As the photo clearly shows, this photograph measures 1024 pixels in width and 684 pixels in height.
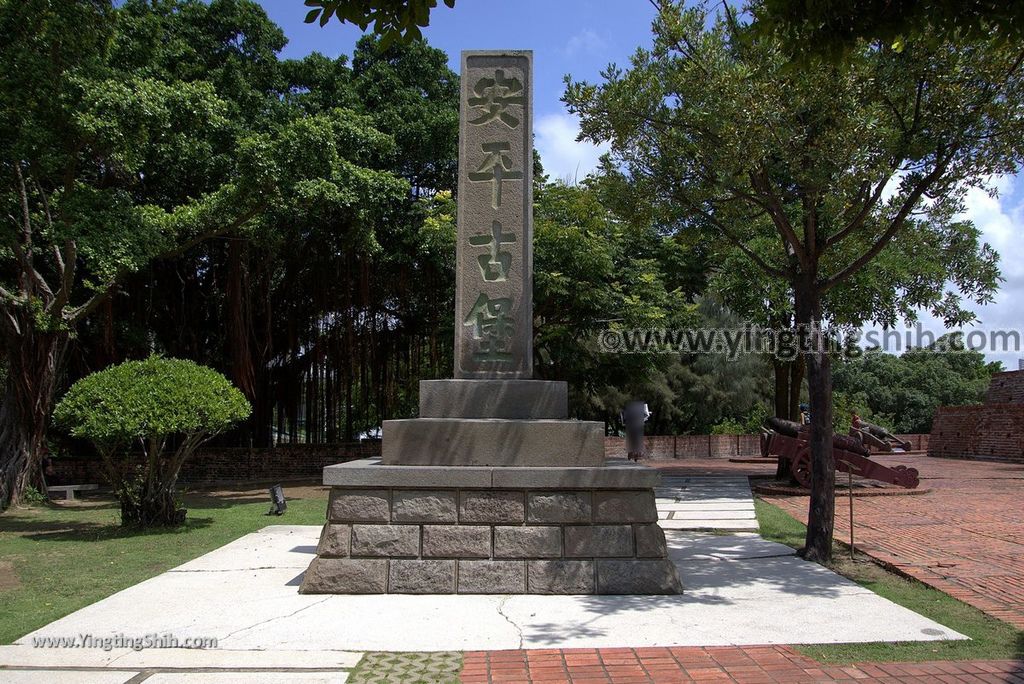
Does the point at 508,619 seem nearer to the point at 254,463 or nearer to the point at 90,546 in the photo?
the point at 90,546

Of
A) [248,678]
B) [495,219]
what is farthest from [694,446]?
[248,678]

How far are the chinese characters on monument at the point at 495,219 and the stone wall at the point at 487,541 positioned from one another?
115 centimetres

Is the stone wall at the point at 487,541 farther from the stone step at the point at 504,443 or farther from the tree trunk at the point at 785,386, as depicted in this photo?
the tree trunk at the point at 785,386

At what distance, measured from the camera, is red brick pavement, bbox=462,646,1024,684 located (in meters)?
4.14

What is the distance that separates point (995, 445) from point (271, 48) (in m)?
21.9

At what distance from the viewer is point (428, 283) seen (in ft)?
59.1

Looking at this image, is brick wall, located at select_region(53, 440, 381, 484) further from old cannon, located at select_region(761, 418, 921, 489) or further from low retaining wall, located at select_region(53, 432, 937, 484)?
old cannon, located at select_region(761, 418, 921, 489)

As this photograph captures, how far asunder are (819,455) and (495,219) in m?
3.83

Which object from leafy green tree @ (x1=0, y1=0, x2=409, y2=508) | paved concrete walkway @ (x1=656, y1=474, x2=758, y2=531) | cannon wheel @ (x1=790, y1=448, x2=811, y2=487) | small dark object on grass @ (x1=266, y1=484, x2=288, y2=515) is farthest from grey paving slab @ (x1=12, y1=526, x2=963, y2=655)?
cannon wheel @ (x1=790, y1=448, x2=811, y2=487)

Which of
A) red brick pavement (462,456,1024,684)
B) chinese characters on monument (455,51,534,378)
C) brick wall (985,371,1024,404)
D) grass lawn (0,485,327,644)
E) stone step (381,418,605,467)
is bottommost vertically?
grass lawn (0,485,327,644)

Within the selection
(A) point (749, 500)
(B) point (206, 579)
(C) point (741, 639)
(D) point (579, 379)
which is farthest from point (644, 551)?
(D) point (579, 379)

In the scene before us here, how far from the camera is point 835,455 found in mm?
13781

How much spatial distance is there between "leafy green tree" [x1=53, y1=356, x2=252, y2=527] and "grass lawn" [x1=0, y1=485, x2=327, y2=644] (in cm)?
48

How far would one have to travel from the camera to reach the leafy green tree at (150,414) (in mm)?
9281
